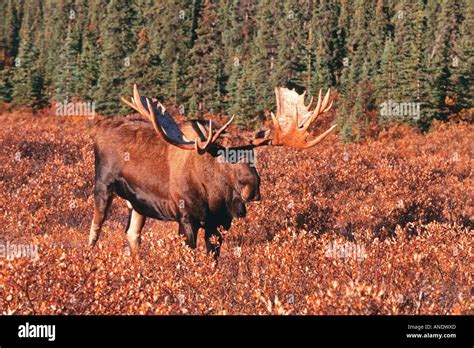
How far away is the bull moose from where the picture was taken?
22.9 feet

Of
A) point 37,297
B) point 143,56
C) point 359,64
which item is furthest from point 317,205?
point 359,64

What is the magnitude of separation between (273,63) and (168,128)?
57318 millimetres

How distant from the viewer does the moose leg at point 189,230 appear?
23.3 feet

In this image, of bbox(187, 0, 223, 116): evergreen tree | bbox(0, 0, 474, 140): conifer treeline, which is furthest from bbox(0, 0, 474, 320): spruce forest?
bbox(187, 0, 223, 116): evergreen tree

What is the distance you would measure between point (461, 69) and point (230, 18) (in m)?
40.7

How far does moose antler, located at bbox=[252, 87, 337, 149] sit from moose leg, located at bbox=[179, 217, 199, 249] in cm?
127

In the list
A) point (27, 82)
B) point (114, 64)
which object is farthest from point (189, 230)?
point (27, 82)

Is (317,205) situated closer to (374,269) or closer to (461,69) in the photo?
(374,269)

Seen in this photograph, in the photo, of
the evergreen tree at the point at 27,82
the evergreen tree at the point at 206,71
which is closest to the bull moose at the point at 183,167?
the evergreen tree at the point at 206,71

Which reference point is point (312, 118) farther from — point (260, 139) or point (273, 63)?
point (273, 63)

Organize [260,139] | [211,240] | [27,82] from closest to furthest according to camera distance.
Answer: [260,139]
[211,240]
[27,82]

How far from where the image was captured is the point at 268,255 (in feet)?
21.8

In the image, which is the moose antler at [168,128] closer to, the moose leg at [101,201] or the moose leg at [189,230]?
the moose leg at [189,230]

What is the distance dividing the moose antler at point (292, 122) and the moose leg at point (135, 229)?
2347 mm
